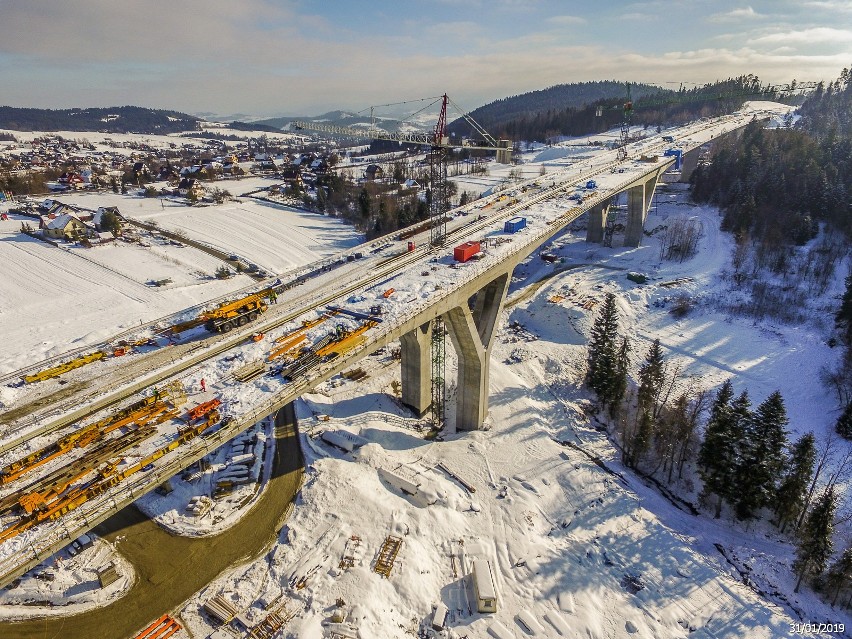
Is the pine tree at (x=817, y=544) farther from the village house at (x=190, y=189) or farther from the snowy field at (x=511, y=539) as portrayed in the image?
the village house at (x=190, y=189)

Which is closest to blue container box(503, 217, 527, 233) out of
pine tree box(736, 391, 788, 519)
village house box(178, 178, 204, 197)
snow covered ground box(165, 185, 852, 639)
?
snow covered ground box(165, 185, 852, 639)

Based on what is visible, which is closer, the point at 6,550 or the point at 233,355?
the point at 6,550

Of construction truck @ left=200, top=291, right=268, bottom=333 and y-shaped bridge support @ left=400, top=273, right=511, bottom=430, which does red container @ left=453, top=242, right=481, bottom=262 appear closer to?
y-shaped bridge support @ left=400, top=273, right=511, bottom=430

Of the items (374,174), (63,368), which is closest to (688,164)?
(374,174)

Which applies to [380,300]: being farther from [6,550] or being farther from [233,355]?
[6,550]

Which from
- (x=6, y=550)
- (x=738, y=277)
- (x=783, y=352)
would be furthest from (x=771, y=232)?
(x=6, y=550)

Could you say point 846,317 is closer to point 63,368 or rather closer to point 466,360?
point 466,360

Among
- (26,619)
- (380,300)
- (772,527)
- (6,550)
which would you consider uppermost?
(380,300)

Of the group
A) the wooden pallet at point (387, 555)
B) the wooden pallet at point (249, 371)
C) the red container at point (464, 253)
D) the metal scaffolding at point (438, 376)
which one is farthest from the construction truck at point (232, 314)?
the wooden pallet at point (387, 555)
